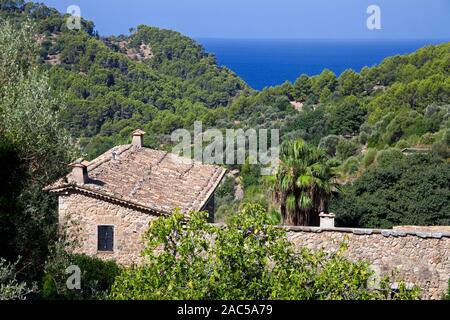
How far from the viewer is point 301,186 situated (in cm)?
1934

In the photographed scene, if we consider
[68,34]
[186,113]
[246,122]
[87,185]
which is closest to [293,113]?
[246,122]

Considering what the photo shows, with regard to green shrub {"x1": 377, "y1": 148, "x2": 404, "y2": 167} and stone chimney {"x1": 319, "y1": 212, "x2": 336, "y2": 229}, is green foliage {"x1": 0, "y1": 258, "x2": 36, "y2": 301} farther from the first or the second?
green shrub {"x1": 377, "y1": 148, "x2": 404, "y2": 167}

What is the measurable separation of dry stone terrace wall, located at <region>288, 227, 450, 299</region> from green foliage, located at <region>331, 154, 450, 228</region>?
755 centimetres

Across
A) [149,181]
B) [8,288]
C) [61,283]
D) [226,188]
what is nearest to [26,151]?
[61,283]

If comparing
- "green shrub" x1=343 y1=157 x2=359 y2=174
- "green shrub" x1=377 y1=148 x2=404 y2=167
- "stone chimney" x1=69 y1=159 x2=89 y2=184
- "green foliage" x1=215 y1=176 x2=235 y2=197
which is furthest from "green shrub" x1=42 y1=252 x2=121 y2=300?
"green foliage" x1=215 y1=176 x2=235 y2=197

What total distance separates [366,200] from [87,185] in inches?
390

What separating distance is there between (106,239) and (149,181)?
10.4 feet

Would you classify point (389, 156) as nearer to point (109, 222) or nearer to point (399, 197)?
point (399, 197)

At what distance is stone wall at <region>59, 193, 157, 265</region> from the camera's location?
1861 centimetres

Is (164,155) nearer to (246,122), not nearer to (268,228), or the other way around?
(268,228)

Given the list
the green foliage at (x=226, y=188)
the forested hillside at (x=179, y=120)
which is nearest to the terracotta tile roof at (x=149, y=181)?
the forested hillside at (x=179, y=120)

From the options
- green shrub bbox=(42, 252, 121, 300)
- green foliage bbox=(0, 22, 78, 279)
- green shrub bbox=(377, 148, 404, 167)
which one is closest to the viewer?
green foliage bbox=(0, 22, 78, 279)

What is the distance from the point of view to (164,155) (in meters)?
25.9

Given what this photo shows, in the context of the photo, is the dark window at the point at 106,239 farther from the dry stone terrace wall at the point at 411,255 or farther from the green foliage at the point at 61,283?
the dry stone terrace wall at the point at 411,255
